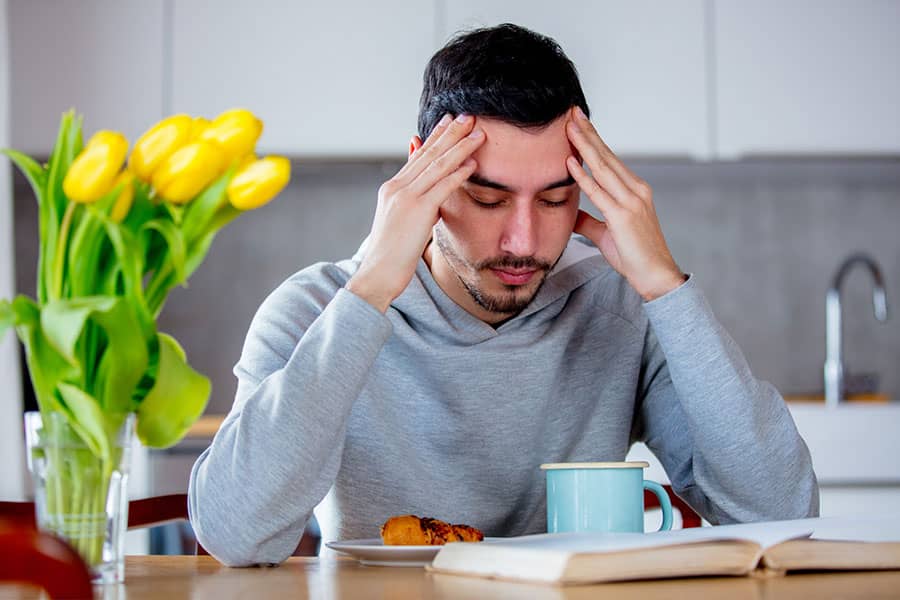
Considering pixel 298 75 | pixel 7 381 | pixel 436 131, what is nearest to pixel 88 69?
pixel 298 75

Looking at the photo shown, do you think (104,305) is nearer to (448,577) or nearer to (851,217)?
(448,577)

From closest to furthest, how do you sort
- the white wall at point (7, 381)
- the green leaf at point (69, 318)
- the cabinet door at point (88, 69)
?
the green leaf at point (69, 318)
the white wall at point (7, 381)
the cabinet door at point (88, 69)

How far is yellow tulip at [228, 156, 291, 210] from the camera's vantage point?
2.57 ft

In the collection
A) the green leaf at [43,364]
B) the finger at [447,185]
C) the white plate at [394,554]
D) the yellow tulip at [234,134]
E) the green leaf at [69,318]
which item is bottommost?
the white plate at [394,554]

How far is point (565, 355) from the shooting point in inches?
60.4

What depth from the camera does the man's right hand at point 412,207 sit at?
47.6 inches

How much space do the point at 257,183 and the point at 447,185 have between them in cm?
57

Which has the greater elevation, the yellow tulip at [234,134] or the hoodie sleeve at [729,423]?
the yellow tulip at [234,134]

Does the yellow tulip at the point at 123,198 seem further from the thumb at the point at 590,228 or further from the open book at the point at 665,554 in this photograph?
the thumb at the point at 590,228

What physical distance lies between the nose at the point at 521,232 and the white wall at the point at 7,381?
1.84 meters

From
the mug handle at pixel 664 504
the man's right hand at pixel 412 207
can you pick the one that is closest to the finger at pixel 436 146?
the man's right hand at pixel 412 207

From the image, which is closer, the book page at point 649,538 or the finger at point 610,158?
the book page at point 649,538

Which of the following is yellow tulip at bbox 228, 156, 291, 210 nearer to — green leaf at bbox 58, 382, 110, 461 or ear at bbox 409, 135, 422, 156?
green leaf at bbox 58, 382, 110, 461

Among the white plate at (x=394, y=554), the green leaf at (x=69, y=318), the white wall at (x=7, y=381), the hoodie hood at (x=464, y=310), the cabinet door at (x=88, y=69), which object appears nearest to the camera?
the green leaf at (x=69, y=318)
